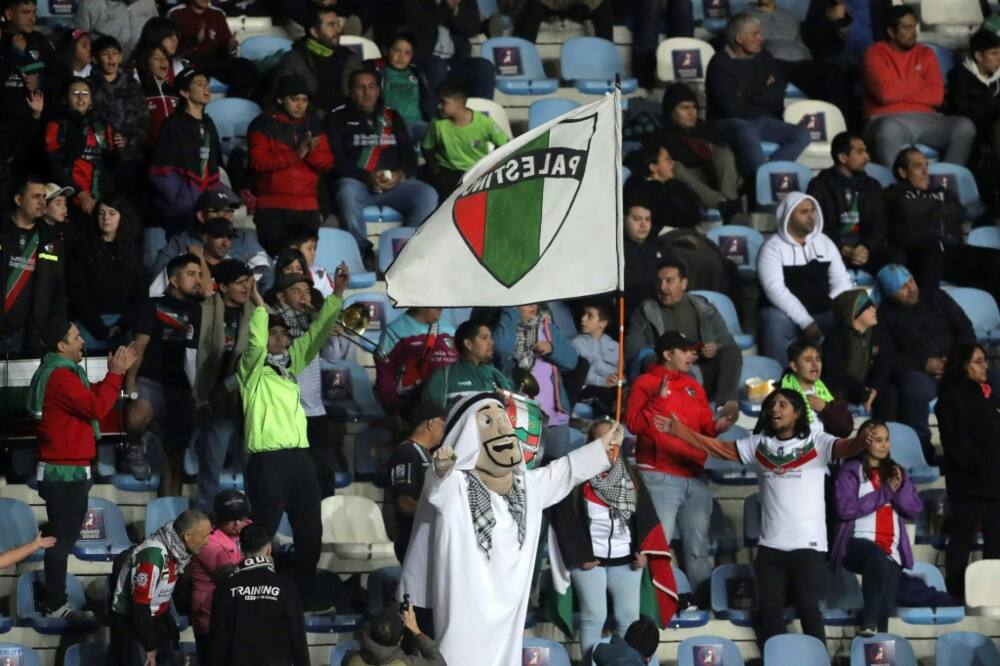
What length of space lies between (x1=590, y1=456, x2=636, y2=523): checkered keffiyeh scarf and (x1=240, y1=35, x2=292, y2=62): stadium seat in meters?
4.97

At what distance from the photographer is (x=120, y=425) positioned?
11.9 meters

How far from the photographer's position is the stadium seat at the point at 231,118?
14344mm

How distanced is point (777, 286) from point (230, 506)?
4.29 metres

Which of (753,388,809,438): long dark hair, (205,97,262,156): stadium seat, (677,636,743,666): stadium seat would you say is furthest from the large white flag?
(205,97,262,156): stadium seat

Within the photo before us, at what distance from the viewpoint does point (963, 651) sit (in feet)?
38.5

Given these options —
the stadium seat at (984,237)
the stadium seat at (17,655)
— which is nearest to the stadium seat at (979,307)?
the stadium seat at (984,237)

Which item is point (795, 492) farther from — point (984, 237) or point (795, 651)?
point (984, 237)

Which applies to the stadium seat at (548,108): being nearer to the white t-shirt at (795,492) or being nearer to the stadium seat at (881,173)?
the stadium seat at (881,173)

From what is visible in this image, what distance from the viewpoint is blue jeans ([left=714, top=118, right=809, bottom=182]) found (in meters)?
14.8

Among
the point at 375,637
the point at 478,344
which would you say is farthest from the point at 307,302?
the point at 375,637

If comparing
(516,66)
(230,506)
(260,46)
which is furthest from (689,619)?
(260,46)

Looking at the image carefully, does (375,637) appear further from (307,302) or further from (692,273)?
(692,273)

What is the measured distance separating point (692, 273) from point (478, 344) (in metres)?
2.40

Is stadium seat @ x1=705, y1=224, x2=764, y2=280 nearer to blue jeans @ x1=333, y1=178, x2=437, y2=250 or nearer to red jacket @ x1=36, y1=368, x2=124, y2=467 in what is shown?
blue jeans @ x1=333, y1=178, x2=437, y2=250
